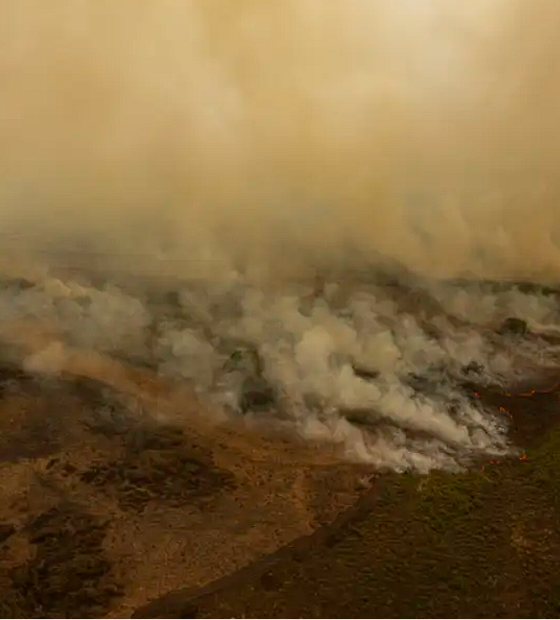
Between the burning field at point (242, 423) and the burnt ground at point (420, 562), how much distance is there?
0.04ft

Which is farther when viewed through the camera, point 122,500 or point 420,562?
point 122,500

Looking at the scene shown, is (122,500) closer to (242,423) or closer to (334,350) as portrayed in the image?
(242,423)

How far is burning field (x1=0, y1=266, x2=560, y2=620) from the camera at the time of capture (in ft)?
8.57

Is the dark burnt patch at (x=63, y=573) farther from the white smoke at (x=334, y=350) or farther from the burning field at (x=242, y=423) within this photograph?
the white smoke at (x=334, y=350)

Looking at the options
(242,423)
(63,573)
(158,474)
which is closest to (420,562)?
(242,423)

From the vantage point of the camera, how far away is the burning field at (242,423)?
8.57ft

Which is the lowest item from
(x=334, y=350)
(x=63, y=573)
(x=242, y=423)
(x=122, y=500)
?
(x=63, y=573)

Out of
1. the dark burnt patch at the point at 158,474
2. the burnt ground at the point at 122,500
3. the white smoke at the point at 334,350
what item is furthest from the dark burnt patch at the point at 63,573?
the white smoke at the point at 334,350

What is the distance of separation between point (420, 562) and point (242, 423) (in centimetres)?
87

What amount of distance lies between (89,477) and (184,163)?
4.84 ft

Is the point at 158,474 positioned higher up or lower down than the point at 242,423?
lower down

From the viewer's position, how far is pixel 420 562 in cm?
264

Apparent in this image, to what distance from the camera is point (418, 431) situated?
123 inches

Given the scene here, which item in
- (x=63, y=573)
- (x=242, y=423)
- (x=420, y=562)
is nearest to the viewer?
(x=63, y=573)
